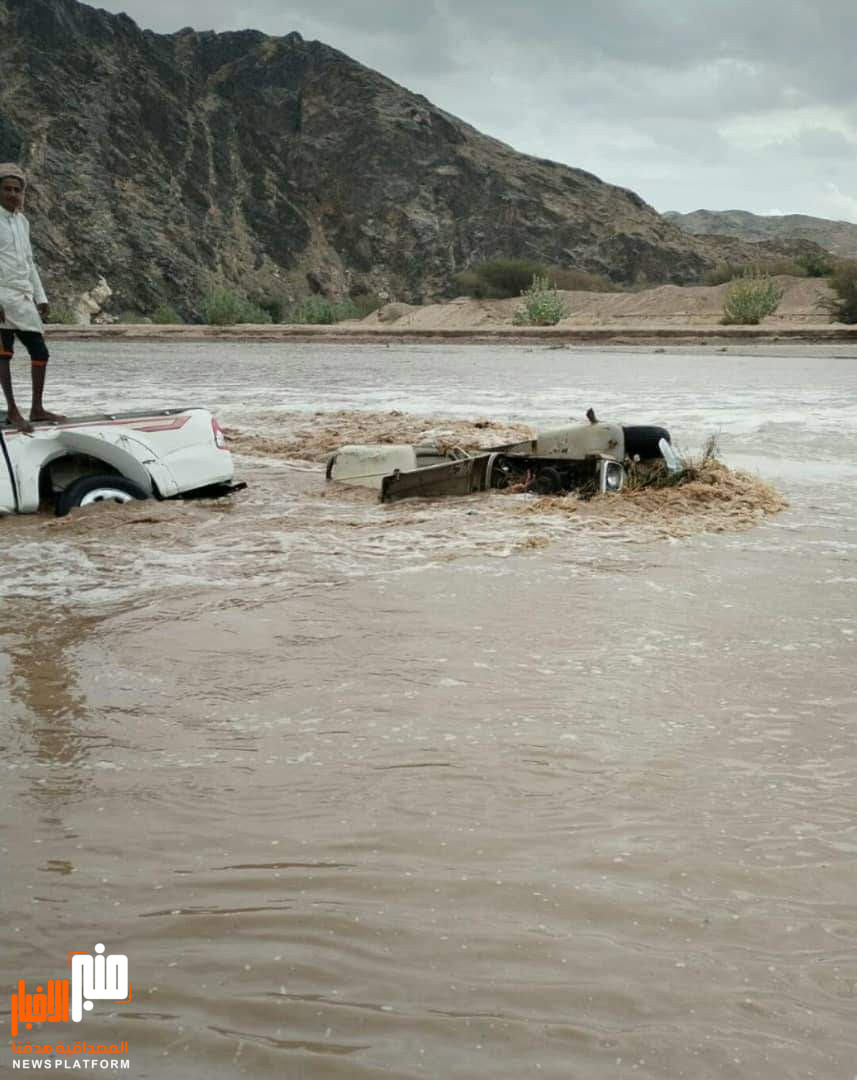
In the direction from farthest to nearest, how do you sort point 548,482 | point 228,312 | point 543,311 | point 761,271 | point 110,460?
point 761,271 < point 228,312 < point 543,311 < point 548,482 < point 110,460

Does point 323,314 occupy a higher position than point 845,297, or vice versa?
point 323,314

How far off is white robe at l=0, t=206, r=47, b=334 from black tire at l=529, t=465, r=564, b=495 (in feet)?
14.3

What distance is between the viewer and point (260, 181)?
9231cm

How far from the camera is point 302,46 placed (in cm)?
10619

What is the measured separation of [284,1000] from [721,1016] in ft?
3.01

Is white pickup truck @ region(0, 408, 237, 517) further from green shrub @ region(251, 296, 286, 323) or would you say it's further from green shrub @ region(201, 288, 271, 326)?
green shrub @ region(251, 296, 286, 323)

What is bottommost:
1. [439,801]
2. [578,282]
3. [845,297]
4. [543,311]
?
[439,801]

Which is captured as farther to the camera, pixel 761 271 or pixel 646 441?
pixel 761 271

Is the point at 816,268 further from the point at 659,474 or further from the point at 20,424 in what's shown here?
the point at 20,424

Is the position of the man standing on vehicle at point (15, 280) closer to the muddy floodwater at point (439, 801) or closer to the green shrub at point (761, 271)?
the muddy floodwater at point (439, 801)

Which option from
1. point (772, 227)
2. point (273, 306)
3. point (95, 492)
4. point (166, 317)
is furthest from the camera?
point (772, 227)

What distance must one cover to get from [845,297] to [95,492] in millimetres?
52919

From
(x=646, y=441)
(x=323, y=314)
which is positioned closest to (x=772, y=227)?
(x=323, y=314)

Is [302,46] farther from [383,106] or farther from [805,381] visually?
[805,381]
